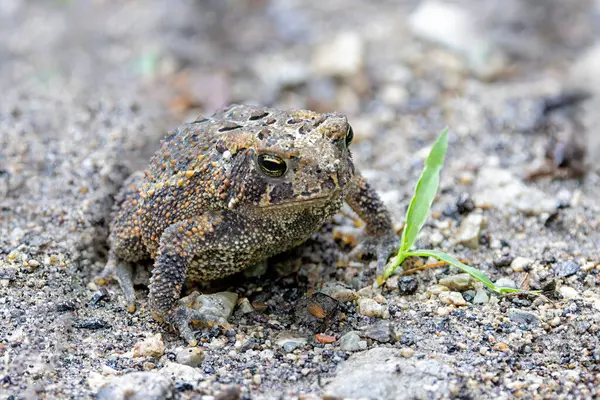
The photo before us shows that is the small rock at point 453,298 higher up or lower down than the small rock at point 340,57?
lower down

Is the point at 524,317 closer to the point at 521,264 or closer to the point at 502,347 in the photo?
the point at 502,347

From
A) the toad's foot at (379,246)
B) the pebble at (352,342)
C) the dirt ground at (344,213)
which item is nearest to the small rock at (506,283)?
the dirt ground at (344,213)

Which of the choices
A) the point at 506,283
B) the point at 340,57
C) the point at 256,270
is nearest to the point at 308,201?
the point at 256,270

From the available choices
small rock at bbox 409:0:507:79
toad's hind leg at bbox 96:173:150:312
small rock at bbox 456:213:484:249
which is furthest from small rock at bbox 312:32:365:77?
toad's hind leg at bbox 96:173:150:312

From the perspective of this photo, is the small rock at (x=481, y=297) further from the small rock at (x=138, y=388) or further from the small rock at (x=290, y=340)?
the small rock at (x=138, y=388)

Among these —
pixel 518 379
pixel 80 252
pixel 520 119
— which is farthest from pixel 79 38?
pixel 518 379

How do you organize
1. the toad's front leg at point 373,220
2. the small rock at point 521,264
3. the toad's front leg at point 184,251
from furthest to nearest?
the toad's front leg at point 373,220, the small rock at point 521,264, the toad's front leg at point 184,251
